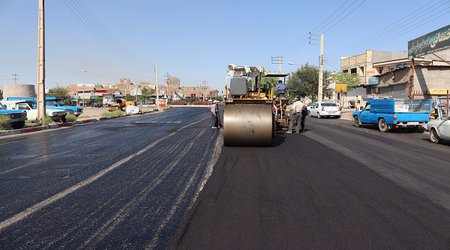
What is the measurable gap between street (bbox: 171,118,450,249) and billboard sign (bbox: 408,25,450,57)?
21100 mm

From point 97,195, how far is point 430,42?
97.1ft

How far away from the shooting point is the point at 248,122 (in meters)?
10.6

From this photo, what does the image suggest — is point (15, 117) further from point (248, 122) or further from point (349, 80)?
point (349, 80)

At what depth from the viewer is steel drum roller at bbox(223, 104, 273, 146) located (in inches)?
418

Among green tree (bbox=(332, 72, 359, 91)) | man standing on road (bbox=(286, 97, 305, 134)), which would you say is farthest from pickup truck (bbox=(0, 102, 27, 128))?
green tree (bbox=(332, 72, 359, 91))

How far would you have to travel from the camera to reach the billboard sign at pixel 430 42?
85.2ft

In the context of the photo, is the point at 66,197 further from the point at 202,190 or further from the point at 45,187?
the point at 202,190

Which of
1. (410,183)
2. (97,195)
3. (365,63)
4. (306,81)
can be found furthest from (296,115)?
(365,63)

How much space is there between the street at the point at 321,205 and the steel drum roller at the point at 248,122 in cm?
155

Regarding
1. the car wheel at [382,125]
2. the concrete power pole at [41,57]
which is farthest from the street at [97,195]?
the concrete power pole at [41,57]

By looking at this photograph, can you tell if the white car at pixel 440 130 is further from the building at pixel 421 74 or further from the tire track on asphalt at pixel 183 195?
the building at pixel 421 74

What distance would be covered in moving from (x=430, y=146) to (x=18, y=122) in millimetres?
18830

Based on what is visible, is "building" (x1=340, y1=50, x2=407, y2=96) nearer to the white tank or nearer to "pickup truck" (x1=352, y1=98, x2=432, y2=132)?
"pickup truck" (x1=352, y1=98, x2=432, y2=132)

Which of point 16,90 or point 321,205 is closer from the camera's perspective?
point 321,205
